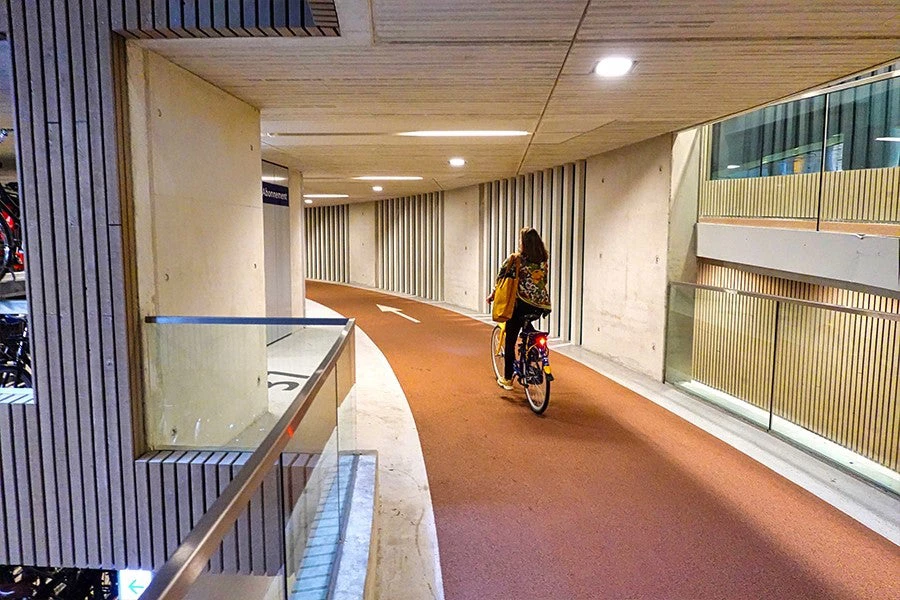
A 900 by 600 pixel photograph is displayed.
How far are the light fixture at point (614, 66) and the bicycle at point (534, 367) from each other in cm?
230

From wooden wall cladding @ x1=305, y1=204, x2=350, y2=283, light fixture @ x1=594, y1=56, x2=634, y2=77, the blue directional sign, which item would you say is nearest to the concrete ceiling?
light fixture @ x1=594, y1=56, x2=634, y2=77

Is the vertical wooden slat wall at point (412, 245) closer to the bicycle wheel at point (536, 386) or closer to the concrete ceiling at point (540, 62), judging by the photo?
the concrete ceiling at point (540, 62)

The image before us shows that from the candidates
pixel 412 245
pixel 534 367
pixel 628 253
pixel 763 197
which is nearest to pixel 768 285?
pixel 763 197

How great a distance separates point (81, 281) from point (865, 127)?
639cm

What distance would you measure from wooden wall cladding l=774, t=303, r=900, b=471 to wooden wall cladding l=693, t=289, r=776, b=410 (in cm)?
16

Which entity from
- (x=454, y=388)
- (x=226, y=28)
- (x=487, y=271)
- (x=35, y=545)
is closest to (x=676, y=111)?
(x=454, y=388)

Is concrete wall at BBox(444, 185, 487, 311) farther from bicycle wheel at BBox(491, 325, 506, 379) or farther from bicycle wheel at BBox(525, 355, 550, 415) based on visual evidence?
bicycle wheel at BBox(525, 355, 550, 415)

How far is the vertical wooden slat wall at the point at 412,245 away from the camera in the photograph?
603 inches

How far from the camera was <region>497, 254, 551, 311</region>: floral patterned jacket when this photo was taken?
5.86m

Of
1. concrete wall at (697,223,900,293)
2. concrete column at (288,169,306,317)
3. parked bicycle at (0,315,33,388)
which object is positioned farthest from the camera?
concrete column at (288,169,306,317)

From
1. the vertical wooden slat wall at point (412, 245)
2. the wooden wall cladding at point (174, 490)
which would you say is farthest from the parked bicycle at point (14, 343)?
the vertical wooden slat wall at point (412, 245)

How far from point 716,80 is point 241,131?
3665 mm

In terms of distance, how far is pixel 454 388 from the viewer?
6.61 metres

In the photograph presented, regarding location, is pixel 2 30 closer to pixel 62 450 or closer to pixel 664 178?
pixel 62 450
